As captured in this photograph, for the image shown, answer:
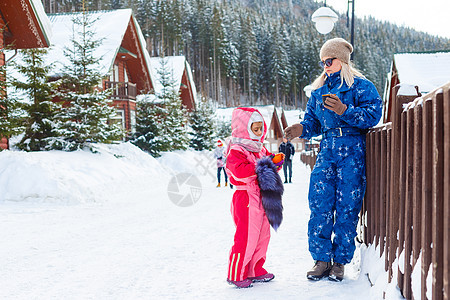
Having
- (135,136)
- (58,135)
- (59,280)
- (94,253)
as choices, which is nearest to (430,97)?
(59,280)

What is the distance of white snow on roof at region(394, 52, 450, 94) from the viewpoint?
51.2 ft

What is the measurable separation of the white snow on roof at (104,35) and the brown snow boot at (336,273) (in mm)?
14892

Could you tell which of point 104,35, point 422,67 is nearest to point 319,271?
point 422,67

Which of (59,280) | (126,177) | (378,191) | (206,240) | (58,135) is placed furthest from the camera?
(58,135)

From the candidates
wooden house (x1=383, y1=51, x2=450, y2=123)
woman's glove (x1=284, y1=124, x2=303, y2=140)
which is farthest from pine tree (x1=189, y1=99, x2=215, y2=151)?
woman's glove (x1=284, y1=124, x2=303, y2=140)

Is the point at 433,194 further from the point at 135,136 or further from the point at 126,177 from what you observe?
the point at 135,136

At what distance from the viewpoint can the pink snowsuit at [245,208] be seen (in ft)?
10.3

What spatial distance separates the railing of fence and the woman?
0.16 m

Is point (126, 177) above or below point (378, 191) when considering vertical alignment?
below

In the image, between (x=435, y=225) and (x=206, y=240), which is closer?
(x=435, y=225)

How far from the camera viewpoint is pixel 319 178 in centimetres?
325

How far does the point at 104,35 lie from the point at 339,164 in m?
18.5

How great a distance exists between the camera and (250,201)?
3207 mm

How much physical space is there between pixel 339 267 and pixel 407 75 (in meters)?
15.4
